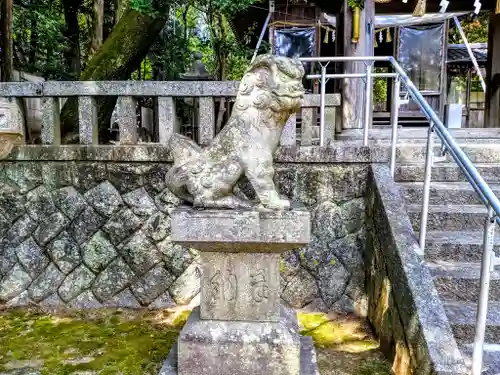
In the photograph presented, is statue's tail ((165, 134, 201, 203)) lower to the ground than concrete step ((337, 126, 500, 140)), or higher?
lower

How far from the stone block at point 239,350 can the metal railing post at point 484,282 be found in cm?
104

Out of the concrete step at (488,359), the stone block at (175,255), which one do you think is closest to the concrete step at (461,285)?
the concrete step at (488,359)

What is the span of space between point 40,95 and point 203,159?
287 cm

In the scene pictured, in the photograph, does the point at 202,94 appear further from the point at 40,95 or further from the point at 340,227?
the point at 340,227

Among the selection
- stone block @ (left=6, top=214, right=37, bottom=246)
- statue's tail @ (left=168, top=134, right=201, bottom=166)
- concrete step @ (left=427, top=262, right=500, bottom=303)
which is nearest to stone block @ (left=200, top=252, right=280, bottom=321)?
statue's tail @ (left=168, top=134, right=201, bottom=166)

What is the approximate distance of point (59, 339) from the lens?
390cm

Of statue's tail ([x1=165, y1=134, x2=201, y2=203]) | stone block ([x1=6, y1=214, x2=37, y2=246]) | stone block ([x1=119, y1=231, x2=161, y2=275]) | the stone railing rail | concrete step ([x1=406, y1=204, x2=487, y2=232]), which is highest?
the stone railing rail

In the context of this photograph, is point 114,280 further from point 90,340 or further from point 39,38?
point 39,38

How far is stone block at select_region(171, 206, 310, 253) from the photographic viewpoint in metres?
2.31

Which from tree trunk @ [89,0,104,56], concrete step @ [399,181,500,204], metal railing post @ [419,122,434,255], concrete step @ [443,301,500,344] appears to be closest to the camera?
concrete step @ [443,301,500,344]

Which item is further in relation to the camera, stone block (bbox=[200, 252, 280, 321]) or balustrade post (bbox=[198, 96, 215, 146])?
balustrade post (bbox=[198, 96, 215, 146])

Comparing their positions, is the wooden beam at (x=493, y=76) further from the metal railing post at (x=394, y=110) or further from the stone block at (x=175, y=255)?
the stone block at (x=175, y=255)

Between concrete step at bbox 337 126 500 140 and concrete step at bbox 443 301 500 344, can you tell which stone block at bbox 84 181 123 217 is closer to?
concrete step at bbox 337 126 500 140

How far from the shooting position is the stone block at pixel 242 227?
7.57 feet
